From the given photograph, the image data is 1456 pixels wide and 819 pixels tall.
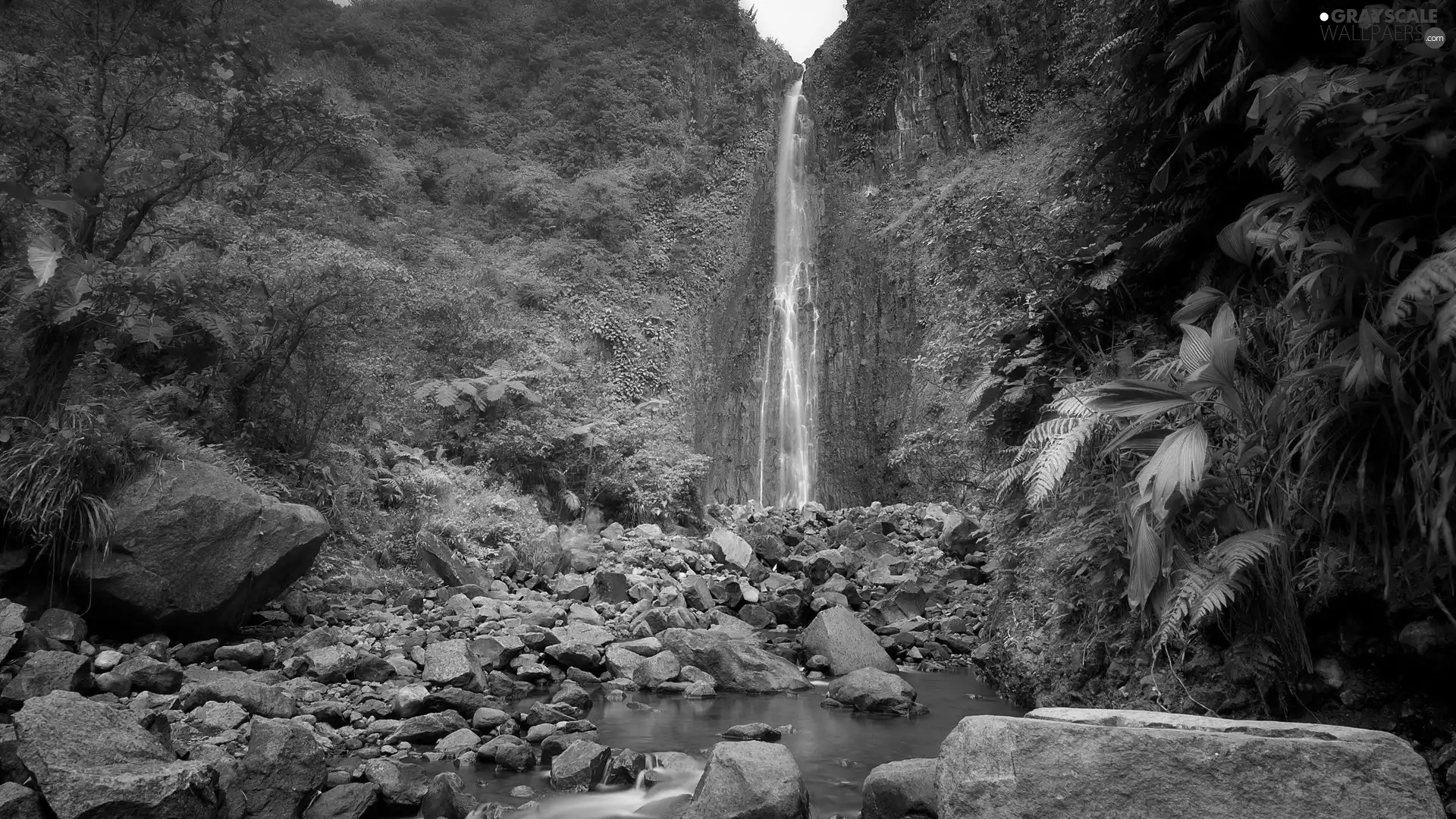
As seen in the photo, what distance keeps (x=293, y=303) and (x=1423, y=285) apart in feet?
27.3

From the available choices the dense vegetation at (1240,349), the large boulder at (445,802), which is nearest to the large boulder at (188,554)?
the large boulder at (445,802)

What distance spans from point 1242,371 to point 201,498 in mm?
6665

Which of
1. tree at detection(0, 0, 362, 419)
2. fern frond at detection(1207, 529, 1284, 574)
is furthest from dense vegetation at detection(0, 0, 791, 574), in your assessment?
fern frond at detection(1207, 529, 1284, 574)

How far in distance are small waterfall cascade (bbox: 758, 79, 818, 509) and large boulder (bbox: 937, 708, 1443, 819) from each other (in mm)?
15773

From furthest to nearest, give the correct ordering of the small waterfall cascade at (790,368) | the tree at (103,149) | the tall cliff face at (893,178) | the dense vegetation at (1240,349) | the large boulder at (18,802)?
the small waterfall cascade at (790,368), the tall cliff face at (893,178), the tree at (103,149), the large boulder at (18,802), the dense vegetation at (1240,349)

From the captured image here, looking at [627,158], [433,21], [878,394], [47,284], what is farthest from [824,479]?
[433,21]

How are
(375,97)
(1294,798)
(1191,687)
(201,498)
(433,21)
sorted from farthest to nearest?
(433,21), (375,97), (201,498), (1191,687), (1294,798)

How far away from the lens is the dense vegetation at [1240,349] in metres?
2.74

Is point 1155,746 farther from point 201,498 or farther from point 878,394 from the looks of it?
point 878,394

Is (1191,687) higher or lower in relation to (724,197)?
lower

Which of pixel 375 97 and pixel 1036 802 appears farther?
pixel 375 97

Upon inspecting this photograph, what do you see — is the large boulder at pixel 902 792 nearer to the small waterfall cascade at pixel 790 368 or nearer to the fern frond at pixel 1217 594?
the fern frond at pixel 1217 594

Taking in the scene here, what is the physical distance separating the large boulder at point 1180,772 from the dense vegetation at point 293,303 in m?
6.02

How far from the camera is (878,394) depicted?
18922 mm
